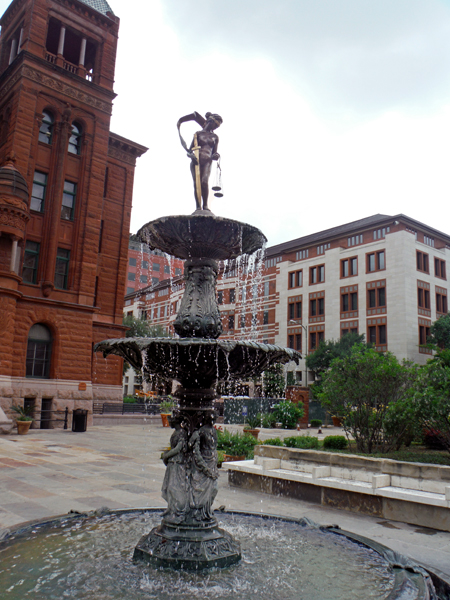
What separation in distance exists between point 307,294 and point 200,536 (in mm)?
50472

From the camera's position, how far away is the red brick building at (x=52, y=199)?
79.5ft

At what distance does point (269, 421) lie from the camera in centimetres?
2783

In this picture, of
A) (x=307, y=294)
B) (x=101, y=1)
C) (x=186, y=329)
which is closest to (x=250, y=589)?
(x=186, y=329)

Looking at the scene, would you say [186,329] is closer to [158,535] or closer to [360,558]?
[158,535]

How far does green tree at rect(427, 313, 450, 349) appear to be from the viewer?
44.3 metres

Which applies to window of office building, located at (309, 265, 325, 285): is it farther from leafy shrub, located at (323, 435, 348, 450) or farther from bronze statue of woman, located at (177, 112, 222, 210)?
bronze statue of woman, located at (177, 112, 222, 210)

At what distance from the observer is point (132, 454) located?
14.9m

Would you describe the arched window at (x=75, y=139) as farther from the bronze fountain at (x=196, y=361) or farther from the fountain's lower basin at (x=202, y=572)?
the fountain's lower basin at (x=202, y=572)

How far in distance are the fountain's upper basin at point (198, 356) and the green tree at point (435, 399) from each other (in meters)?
5.80

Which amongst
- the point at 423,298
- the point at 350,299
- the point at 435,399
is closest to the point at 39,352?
the point at 435,399

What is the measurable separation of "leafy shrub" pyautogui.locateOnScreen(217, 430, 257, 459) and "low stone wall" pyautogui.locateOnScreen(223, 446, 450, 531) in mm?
2496

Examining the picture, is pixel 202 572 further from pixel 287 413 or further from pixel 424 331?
pixel 424 331

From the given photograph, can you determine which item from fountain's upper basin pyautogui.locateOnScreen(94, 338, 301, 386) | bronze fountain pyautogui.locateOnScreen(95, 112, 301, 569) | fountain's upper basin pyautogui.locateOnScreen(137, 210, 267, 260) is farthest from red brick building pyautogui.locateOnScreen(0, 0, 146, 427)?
fountain's upper basin pyautogui.locateOnScreen(94, 338, 301, 386)

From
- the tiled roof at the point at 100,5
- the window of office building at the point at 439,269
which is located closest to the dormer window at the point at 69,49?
the tiled roof at the point at 100,5
